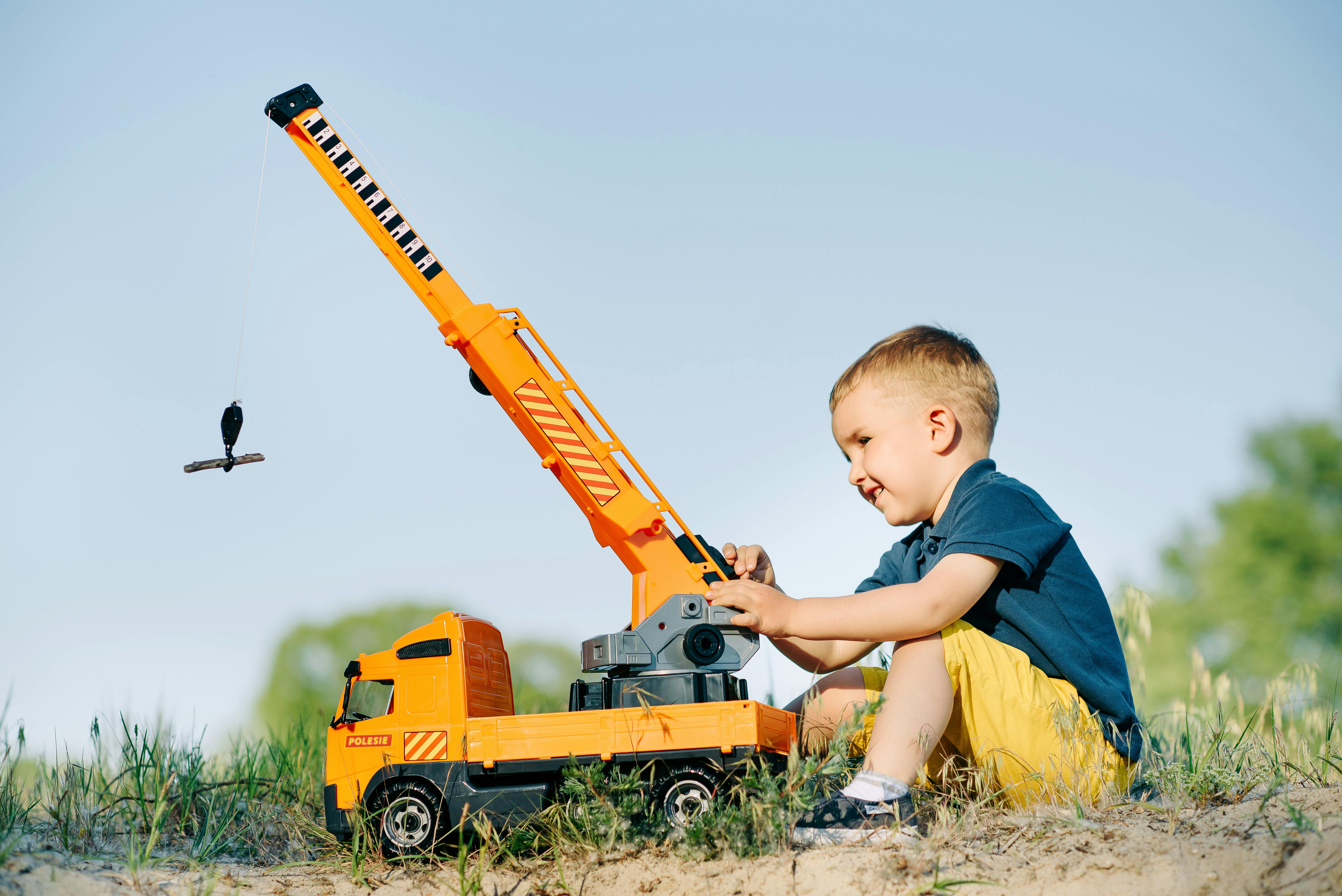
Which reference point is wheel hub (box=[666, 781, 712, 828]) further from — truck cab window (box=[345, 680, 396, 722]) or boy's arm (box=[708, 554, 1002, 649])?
truck cab window (box=[345, 680, 396, 722])

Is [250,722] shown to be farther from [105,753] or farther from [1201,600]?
[1201,600]

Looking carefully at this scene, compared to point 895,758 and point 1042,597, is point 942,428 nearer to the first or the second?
point 1042,597

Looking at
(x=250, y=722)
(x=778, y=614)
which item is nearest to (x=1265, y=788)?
(x=778, y=614)

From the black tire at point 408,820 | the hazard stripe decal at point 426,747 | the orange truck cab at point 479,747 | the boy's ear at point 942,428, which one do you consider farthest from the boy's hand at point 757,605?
the black tire at point 408,820

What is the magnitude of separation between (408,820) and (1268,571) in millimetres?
20892

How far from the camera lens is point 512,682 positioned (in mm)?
3656

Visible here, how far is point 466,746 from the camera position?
290 cm

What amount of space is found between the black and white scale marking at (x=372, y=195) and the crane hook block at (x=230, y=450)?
1.00m

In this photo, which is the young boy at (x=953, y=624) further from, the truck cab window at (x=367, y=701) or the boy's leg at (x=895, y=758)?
the truck cab window at (x=367, y=701)

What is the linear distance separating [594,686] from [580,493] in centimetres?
75

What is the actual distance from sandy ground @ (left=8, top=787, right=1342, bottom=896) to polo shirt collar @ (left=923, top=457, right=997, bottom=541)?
1.03m

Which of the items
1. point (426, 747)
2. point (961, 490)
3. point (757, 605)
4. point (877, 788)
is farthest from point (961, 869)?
point (426, 747)

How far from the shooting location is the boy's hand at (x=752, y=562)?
377cm

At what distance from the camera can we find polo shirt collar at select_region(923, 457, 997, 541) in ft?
10.9
